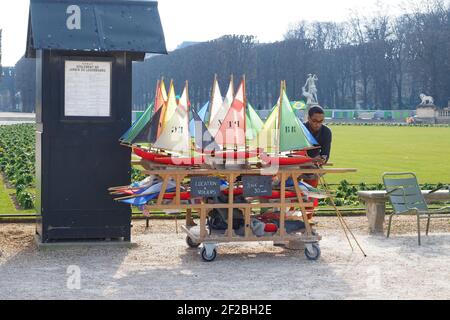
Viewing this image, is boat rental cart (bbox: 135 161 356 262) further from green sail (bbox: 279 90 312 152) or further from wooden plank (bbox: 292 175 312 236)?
green sail (bbox: 279 90 312 152)

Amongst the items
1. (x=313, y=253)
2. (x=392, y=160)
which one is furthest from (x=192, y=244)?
(x=392, y=160)

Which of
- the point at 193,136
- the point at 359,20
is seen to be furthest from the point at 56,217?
the point at 359,20

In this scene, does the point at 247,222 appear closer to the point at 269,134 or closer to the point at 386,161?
the point at 269,134

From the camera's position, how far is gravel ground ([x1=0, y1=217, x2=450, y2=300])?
6746 mm

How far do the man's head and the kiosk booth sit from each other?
1594 mm

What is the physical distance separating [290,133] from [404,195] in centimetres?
227

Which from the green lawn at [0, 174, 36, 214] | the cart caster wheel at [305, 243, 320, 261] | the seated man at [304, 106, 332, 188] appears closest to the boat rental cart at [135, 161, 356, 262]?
the cart caster wheel at [305, 243, 320, 261]

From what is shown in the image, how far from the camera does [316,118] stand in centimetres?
895

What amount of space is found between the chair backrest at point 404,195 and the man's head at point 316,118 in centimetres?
140

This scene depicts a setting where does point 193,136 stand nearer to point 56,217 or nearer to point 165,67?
point 56,217

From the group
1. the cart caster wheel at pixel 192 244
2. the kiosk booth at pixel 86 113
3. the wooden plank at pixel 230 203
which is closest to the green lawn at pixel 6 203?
the kiosk booth at pixel 86 113

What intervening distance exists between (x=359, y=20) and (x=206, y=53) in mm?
18664

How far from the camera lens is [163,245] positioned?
913 centimetres
